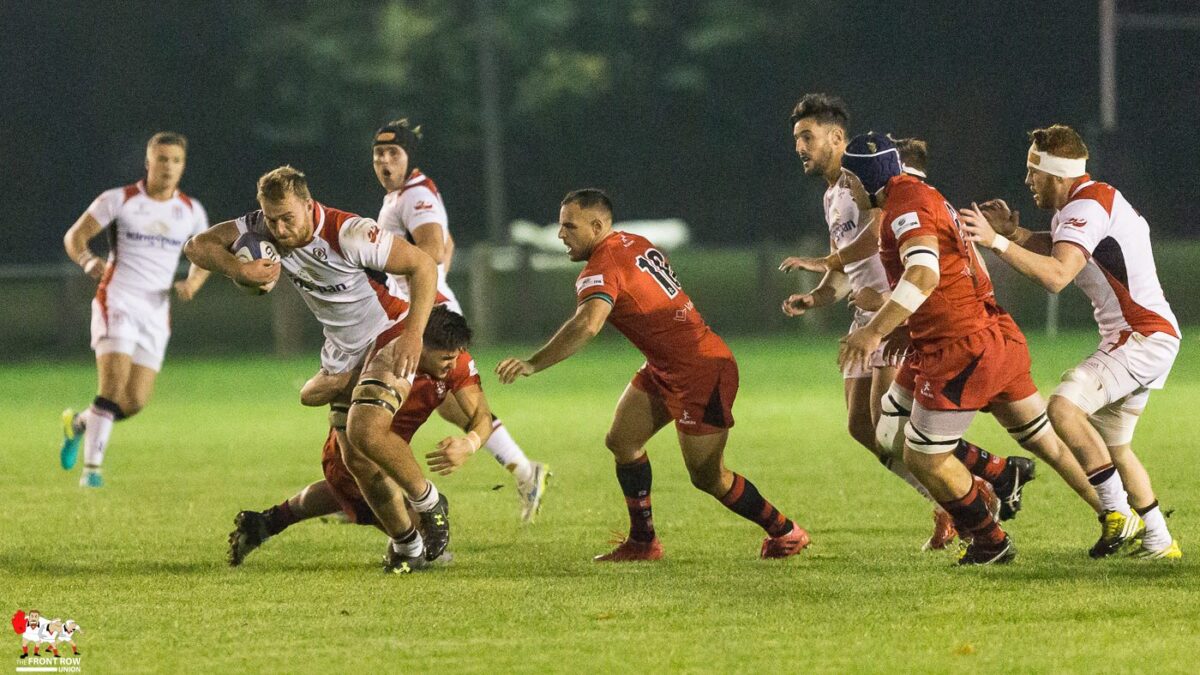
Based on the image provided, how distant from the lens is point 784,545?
27.9ft

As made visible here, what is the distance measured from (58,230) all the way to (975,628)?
40.9 metres

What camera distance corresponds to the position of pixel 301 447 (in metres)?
14.1

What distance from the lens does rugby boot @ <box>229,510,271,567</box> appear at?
852 centimetres

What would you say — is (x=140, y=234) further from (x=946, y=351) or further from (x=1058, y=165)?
(x=1058, y=165)

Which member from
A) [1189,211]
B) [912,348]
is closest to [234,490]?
[912,348]

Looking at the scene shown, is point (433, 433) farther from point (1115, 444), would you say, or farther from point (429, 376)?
point (1115, 444)

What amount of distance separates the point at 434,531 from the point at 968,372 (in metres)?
2.52

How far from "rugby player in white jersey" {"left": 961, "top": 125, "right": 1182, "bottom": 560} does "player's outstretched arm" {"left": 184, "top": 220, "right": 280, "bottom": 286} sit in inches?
122

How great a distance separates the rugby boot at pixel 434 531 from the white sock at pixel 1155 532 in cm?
314

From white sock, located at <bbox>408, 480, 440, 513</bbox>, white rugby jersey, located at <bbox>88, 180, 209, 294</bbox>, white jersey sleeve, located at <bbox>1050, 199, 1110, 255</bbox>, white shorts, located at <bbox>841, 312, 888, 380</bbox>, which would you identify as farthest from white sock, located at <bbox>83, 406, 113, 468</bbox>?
white jersey sleeve, located at <bbox>1050, 199, 1110, 255</bbox>

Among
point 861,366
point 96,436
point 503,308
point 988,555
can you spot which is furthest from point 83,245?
point 503,308

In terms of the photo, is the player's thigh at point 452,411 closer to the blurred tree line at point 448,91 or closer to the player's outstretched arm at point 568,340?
the player's outstretched arm at point 568,340

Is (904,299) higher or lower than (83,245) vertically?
lower

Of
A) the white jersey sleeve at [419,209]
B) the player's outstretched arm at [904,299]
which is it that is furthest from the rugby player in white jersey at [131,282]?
the player's outstretched arm at [904,299]
